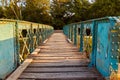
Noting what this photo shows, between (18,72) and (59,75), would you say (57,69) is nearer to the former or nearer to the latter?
(59,75)

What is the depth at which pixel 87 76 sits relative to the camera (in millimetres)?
5254

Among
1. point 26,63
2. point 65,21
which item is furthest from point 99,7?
point 26,63

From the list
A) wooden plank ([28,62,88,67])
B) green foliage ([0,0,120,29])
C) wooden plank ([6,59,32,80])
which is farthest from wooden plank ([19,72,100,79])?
green foliage ([0,0,120,29])

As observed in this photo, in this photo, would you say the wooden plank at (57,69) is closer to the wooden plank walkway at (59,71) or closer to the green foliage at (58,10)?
the wooden plank walkway at (59,71)

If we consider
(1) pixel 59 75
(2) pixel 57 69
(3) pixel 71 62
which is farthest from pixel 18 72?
(3) pixel 71 62

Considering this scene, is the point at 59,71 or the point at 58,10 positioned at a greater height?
the point at 58,10

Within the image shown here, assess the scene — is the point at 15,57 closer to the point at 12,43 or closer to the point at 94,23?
the point at 12,43

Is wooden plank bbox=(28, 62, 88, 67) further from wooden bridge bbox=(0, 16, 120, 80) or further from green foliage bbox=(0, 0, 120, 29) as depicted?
green foliage bbox=(0, 0, 120, 29)

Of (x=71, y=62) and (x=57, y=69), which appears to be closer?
(x=57, y=69)

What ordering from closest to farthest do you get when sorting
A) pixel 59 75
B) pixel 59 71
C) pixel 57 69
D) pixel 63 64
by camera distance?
pixel 59 75 < pixel 59 71 < pixel 57 69 < pixel 63 64

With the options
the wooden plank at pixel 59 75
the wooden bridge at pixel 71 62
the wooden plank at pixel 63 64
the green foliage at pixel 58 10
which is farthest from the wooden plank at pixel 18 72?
the green foliage at pixel 58 10

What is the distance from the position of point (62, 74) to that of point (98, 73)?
2.22 feet

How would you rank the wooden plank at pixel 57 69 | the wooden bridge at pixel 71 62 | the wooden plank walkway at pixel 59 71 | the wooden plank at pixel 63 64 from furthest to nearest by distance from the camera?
the wooden plank at pixel 63 64 < the wooden plank at pixel 57 69 < the wooden plank walkway at pixel 59 71 < the wooden bridge at pixel 71 62

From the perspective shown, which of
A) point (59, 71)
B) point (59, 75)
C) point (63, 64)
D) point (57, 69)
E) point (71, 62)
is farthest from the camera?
point (71, 62)
